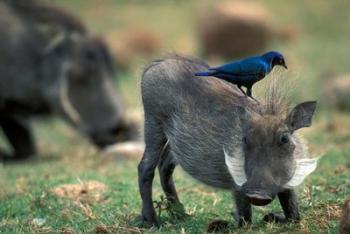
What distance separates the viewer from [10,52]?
10.3m

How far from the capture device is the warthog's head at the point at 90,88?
1048cm

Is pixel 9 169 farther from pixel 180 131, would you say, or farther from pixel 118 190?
pixel 180 131

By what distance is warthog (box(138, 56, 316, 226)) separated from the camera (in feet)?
15.0

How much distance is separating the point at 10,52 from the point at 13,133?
1.19 meters

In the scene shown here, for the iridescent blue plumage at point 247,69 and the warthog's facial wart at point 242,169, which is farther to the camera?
the iridescent blue plumage at point 247,69

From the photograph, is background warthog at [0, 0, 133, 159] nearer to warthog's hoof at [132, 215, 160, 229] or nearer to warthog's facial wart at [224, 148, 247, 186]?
warthog's hoof at [132, 215, 160, 229]

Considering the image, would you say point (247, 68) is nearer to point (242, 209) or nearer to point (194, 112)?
Answer: point (194, 112)

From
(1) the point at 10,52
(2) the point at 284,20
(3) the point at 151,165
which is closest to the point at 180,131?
(3) the point at 151,165

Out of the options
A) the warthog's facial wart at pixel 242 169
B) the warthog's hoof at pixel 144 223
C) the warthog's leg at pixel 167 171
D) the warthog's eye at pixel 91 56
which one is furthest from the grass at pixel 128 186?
the warthog's eye at pixel 91 56

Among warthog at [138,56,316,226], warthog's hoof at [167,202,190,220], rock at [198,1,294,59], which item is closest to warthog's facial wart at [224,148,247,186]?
warthog at [138,56,316,226]

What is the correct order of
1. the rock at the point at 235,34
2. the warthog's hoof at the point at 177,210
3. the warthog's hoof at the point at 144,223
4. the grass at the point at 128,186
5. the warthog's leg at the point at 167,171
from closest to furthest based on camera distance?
the grass at the point at 128,186, the warthog's hoof at the point at 144,223, the warthog's hoof at the point at 177,210, the warthog's leg at the point at 167,171, the rock at the point at 235,34

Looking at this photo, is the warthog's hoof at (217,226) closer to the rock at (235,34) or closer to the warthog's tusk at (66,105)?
the warthog's tusk at (66,105)

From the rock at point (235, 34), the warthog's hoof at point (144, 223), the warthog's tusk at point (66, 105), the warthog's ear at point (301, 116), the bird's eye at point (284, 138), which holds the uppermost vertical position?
the warthog's ear at point (301, 116)

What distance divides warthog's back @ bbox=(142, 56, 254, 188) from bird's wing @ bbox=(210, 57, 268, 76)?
0.27 meters
